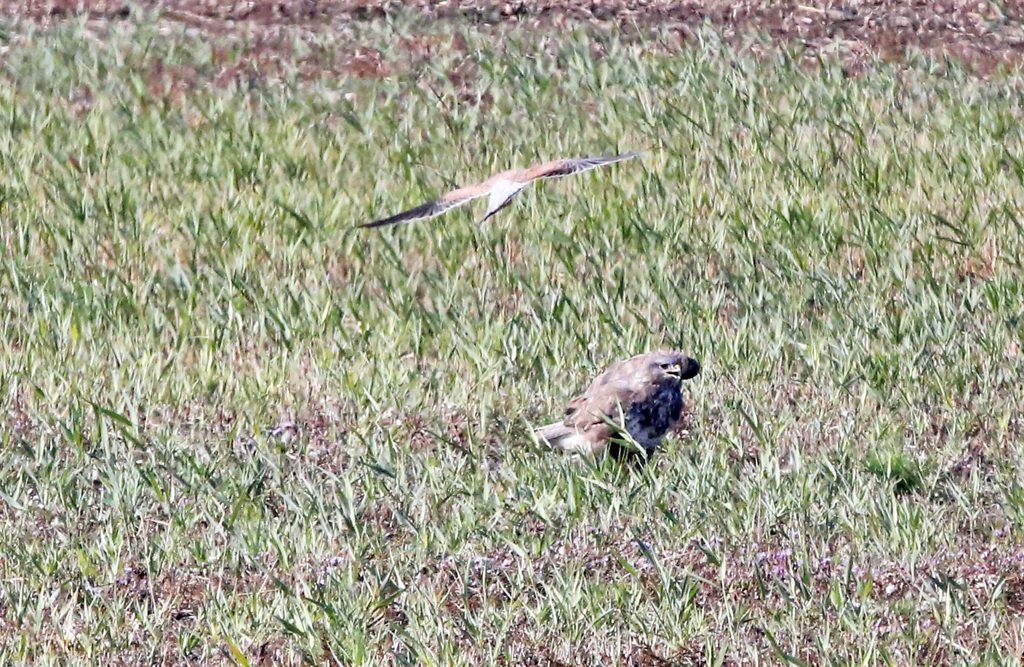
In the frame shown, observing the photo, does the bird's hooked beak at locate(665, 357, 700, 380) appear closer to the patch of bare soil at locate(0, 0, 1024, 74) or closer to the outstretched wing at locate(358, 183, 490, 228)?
the outstretched wing at locate(358, 183, 490, 228)

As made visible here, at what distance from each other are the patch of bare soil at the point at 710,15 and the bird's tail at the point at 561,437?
5.71 metres

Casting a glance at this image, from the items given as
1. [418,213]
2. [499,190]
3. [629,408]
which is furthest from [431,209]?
[629,408]

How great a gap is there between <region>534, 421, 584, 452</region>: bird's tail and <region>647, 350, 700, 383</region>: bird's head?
11.2 inches

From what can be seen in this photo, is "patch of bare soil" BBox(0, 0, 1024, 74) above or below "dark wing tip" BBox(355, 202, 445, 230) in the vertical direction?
below

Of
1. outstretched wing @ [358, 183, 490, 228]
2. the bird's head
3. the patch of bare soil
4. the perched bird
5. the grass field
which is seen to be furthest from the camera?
the patch of bare soil

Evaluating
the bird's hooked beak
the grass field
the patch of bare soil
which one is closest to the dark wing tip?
the grass field

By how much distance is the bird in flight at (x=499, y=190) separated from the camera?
16.1 feet

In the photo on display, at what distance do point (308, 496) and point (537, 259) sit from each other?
93.9 inches

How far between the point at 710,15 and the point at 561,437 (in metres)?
6.59

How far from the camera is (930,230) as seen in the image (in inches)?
285

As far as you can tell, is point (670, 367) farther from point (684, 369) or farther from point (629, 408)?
point (629, 408)

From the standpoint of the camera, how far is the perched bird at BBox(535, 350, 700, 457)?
5.08 metres

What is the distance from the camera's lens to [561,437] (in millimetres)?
5234

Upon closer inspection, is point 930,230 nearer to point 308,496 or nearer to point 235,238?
point 235,238
